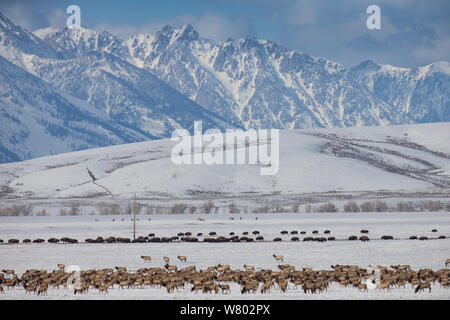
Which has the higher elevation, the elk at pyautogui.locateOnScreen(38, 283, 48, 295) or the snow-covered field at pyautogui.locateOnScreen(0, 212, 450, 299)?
the snow-covered field at pyautogui.locateOnScreen(0, 212, 450, 299)

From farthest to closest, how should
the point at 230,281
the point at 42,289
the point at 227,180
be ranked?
the point at 227,180 < the point at 230,281 < the point at 42,289

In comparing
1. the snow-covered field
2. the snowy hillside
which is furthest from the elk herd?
the snowy hillside

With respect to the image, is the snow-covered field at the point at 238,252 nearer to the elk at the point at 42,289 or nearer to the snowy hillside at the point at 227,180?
the elk at the point at 42,289

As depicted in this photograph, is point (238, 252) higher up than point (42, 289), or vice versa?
point (238, 252)

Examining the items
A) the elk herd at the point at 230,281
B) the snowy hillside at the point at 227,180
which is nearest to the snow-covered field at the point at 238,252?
the elk herd at the point at 230,281

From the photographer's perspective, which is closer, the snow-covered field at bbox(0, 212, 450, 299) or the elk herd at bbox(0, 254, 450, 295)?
the snow-covered field at bbox(0, 212, 450, 299)

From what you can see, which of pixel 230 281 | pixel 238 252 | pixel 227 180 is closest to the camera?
pixel 230 281

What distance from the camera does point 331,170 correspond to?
187125 mm

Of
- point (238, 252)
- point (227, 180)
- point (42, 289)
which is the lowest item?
point (42, 289)

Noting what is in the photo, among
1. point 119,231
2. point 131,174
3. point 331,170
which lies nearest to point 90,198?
point 131,174

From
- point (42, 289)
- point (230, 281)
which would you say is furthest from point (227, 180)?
point (42, 289)

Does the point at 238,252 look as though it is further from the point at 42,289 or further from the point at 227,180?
the point at 227,180

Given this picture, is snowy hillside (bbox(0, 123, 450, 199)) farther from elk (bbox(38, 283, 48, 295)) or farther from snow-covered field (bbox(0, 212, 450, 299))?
elk (bbox(38, 283, 48, 295))
